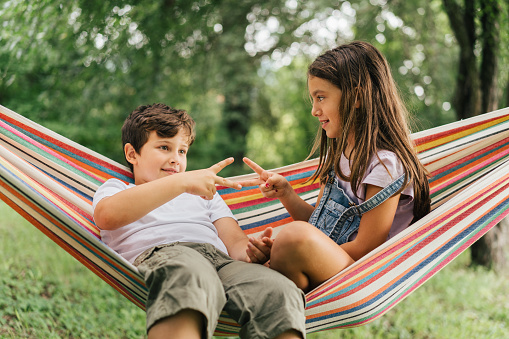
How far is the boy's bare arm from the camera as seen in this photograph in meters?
1.37

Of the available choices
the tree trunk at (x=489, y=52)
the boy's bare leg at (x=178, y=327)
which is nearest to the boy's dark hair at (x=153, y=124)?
A: the boy's bare leg at (x=178, y=327)

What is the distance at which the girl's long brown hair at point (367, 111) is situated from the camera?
1.59m

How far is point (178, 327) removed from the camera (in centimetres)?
110

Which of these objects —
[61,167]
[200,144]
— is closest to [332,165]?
[61,167]

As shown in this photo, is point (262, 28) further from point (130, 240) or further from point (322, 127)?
point (130, 240)

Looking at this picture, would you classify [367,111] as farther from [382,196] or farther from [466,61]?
[466,61]

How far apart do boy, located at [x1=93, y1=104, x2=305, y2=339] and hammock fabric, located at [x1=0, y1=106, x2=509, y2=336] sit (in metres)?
0.10

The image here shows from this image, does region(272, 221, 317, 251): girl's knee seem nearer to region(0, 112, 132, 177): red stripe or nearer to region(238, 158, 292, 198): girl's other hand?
region(238, 158, 292, 198): girl's other hand

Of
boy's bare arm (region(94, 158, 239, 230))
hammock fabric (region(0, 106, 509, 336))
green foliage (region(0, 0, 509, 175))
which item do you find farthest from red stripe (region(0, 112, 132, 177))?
green foliage (region(0, 0, 509, 175))

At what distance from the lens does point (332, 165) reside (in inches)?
73.2

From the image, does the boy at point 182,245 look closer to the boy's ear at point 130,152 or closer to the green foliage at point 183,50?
the boy's ear at point 130,152

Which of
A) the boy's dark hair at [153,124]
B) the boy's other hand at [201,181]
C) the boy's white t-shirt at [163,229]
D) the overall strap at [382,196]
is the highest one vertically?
the boy's dark hair at [153,124]

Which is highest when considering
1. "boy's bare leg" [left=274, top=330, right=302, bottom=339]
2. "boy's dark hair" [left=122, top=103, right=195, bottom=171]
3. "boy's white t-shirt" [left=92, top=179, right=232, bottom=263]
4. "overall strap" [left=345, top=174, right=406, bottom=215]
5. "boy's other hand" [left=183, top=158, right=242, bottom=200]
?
"boy's dark hair" [left=122, top=103, right=195, bottom=171]

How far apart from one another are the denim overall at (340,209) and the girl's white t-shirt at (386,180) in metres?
0.02
